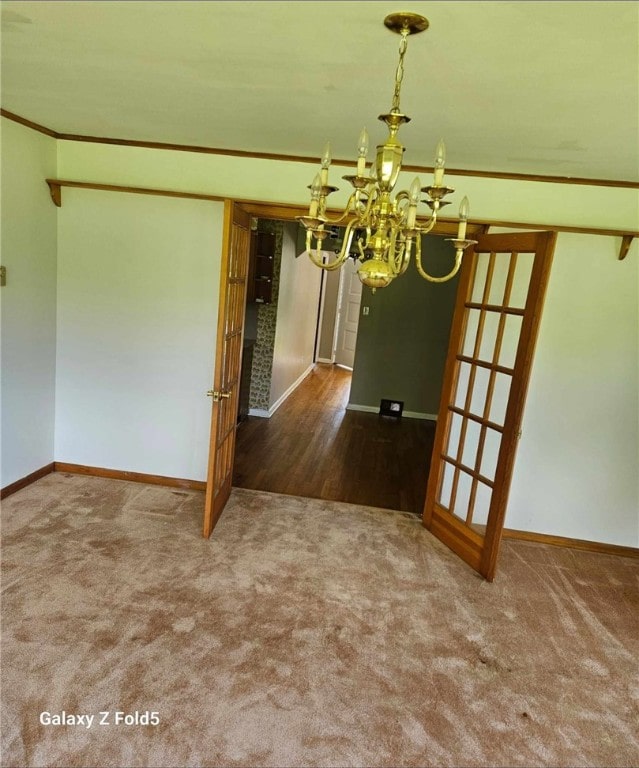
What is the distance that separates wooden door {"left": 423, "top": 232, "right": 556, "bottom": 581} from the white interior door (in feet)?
18.1

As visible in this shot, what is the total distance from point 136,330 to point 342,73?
2445 millimetres

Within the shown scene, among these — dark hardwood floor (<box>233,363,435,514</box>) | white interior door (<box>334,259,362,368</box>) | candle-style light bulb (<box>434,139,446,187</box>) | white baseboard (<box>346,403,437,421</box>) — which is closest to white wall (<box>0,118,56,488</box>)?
dark hardwood floor (<box>233,363,435,514</box>)

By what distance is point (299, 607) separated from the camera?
276 centimetres

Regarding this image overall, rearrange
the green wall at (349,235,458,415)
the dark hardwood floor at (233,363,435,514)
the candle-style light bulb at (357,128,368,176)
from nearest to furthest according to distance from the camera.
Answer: the candle-style light bulb at (357,128,368,176), the dark hardwood floor at (233,363,435,514), the green wall at (349,235,458,415)

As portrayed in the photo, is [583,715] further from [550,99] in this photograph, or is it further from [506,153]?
[506,153]

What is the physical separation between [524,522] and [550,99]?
278 centimetres

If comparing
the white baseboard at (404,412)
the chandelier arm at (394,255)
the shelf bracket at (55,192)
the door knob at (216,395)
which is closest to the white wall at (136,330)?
the shelf bracket at (55,192)

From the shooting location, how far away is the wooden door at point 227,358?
10.2 ft

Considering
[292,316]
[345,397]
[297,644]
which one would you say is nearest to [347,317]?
[345,397]

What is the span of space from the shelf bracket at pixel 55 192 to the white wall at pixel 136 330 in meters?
0.06

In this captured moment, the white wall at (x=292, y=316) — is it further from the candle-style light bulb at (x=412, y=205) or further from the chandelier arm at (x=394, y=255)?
the candle-style light bulb at (x=412, y=205)

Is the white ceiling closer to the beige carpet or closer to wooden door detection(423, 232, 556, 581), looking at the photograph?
wooden door detection(423, 232, 556, 581)

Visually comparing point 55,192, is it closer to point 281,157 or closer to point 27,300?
point 27,300

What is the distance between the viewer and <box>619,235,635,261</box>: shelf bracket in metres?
3.26
